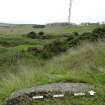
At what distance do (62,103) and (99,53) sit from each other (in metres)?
4.70

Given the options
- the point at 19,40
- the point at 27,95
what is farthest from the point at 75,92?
the point at 19,40

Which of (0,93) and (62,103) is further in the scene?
(0,93)

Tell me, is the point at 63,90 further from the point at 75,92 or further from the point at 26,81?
the point at 26,81

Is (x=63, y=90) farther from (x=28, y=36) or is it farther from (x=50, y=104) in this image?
(x=28, y=36)

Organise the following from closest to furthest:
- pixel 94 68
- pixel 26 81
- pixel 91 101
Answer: pixel 91 101 < pixel 26 81 < pixel 94 68

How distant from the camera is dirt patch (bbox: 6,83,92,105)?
19.4 ft

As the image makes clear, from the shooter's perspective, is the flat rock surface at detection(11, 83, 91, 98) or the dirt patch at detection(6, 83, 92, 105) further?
the flat rock surface at detection(11, 83, 91, 98)

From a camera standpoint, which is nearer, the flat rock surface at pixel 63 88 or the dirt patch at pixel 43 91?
the dirt patch at pixel 43 91

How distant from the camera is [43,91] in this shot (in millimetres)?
6078

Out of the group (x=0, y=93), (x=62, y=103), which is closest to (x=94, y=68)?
(x=0, y=93)

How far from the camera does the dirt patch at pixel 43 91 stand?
5.92 metres
